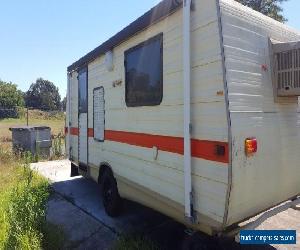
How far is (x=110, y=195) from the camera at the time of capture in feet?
19.6

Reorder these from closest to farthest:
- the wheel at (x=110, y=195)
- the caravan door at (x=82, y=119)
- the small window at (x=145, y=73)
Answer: the small window at (x=145, y=73), the wheel at (x=110, y=195), the caravan door at (x=82, y=119)

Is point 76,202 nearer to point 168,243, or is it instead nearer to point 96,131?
point 96,131

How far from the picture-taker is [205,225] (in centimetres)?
345

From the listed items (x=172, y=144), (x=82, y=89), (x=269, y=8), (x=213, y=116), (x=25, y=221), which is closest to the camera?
(x=213, y=116)

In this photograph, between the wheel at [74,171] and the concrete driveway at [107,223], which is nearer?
the concrete driveway at [107,223]

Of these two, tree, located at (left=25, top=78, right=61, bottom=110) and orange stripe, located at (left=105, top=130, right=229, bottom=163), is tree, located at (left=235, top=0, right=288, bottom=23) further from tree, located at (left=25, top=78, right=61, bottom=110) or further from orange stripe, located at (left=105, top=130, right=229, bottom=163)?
tree, located at (left=25, top=78, right=61, bottom=110)

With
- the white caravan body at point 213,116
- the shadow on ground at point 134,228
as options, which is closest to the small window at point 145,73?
the white caravan body at point 213,116

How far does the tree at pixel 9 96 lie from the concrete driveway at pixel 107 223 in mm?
66887

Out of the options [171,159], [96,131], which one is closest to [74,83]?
[96,131]

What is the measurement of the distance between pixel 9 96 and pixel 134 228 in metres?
73.1

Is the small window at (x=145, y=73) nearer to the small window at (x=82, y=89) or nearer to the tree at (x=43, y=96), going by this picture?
the small window at (x=82, y=89)

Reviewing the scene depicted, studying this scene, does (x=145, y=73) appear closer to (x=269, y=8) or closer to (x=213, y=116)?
(x=213, y=116)

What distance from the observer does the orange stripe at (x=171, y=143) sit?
10.8 ft

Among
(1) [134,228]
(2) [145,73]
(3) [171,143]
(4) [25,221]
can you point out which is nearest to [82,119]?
(4) [25,221]
